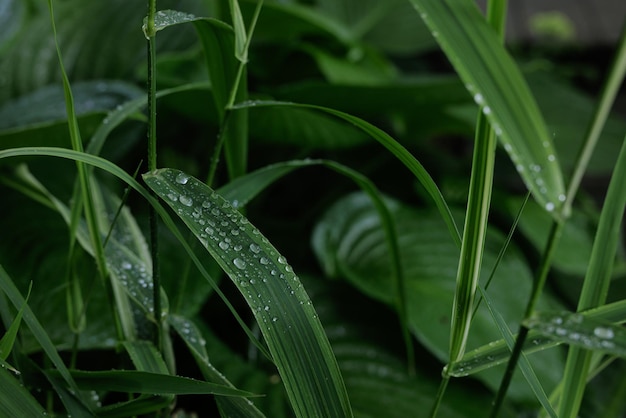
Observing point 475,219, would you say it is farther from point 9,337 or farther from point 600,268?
point 9,337

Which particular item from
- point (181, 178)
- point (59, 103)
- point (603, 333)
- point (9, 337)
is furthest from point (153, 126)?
point (59, 103)

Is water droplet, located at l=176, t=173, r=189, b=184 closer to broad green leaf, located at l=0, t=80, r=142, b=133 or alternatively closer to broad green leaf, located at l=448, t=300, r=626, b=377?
broad green leaf, located at l=448, t=300, r=626, b=377

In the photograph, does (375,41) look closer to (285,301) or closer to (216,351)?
(216,351)

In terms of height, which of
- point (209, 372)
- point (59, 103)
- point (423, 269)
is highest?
point (59, 103)

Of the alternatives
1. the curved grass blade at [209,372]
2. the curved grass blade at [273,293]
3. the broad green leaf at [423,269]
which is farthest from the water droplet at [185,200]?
the broad green leaf at [423,269]

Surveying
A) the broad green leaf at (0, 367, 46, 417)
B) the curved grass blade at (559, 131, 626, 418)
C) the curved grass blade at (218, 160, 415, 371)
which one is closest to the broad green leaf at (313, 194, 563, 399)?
the curved grass blade at (218, 160, 415, 371)

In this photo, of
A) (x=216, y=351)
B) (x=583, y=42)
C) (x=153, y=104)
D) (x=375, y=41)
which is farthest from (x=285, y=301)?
(x=583, y=42)
